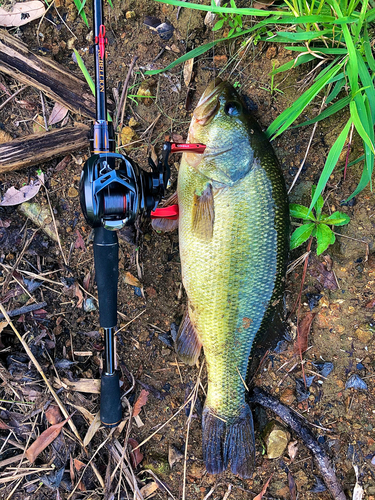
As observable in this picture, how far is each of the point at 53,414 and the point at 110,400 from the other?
564 mm

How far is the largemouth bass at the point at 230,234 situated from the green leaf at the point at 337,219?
0.36 m

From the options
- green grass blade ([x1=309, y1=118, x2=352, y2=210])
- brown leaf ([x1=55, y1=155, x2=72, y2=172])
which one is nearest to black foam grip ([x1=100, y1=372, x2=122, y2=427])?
brown leaf ([x1=55, y1=155, x2=72, y2=172])

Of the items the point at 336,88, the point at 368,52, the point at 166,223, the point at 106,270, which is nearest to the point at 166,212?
the point at 166,223

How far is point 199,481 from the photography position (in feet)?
8.39

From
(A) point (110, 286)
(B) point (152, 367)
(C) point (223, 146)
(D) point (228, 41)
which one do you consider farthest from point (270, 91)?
(B) point (152, 367)

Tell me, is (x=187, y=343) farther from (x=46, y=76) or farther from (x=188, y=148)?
(x=46, y=76)

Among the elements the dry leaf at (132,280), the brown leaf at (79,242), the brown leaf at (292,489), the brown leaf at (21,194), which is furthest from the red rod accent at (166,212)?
the brown leaf at (292,489)

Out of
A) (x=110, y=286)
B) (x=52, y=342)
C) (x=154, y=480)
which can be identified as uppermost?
(x=110, y=286)

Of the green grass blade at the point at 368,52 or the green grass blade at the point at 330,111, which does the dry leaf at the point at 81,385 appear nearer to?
the green grass blade at the point at 330,111

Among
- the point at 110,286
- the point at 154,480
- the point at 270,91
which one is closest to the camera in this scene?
the point at 110,286

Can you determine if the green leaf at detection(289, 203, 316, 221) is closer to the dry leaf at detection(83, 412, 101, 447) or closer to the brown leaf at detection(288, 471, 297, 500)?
the brown leaf at detection(288, 471, 297, 500)

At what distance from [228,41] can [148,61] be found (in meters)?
0.60

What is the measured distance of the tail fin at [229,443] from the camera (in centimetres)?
234

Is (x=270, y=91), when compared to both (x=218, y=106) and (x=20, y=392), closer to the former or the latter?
(x=218, y=106)
